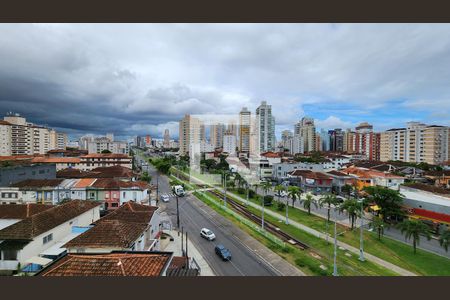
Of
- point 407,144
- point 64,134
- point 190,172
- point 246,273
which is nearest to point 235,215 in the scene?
point 246,273

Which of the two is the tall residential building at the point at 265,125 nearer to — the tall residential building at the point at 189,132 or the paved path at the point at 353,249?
the tall residential building at the point at 189,132

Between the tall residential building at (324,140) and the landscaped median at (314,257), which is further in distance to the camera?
the tall residential building at (324,140)

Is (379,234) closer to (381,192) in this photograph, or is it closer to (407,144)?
(381,192)

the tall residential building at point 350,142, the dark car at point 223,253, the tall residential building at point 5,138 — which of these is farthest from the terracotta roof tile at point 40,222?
the tall residential building at point 350,142

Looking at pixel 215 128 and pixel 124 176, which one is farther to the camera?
pixel 215 128

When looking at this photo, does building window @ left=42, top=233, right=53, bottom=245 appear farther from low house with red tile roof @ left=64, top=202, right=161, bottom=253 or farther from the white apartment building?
the white apartment building

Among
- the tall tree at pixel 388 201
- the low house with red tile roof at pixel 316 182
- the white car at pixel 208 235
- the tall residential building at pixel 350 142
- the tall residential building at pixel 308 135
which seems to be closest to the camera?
the white car at pixel 208 235
